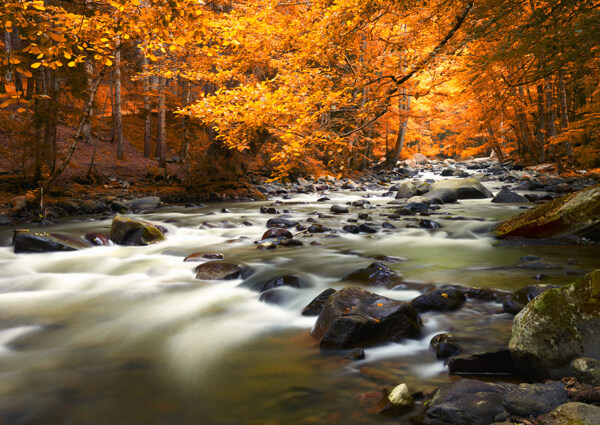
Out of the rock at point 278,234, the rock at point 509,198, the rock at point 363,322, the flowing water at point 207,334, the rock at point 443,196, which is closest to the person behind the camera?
the flowing water at point 207,334

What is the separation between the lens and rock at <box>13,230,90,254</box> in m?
6.43

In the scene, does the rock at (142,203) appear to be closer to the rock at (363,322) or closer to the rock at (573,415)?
the rock at (363,322)

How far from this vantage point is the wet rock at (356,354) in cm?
283

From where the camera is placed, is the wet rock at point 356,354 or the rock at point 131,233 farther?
the rock at point 131,233

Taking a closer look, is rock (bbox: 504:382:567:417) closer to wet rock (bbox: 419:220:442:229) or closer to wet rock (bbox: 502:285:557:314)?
wet rock (bbox: 502:285:557:314)

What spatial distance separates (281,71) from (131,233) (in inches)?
202

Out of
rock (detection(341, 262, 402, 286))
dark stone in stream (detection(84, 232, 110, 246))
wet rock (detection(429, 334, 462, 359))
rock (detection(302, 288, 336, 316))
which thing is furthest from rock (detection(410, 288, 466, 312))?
dark stone in stream (detection(84, 232, 110, 246))

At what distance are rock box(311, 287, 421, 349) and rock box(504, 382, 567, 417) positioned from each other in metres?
1.14

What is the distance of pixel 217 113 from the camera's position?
6273 mm

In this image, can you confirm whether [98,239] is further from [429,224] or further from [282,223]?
[429,224]

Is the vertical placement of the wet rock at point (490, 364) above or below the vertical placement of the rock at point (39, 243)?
above

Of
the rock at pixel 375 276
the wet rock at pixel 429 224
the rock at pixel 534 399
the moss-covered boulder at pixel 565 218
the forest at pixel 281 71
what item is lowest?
the rock at pixel 375 276

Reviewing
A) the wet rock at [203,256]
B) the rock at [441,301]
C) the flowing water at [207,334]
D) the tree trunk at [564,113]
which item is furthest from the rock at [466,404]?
the tree trunk at [564,113]

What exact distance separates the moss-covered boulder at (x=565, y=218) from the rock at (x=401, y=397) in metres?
5.17
